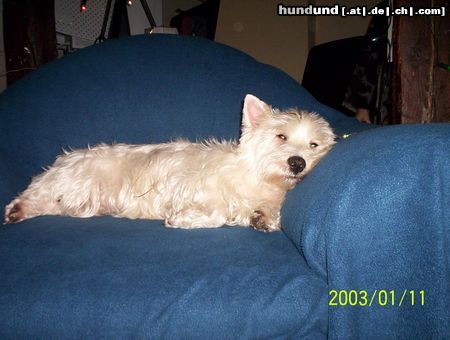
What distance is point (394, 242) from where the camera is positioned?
46.2 inches

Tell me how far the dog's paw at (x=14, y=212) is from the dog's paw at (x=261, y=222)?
1503 millimetres

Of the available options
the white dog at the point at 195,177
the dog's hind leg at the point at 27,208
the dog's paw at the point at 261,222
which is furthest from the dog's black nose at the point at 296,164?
the dog's hind leg at the point at 27,208

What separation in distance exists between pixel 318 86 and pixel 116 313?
12.9 ft

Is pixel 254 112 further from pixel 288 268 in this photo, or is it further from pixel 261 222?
pixel 288 268

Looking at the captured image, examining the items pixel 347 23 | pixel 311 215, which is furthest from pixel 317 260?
pixel 347 23

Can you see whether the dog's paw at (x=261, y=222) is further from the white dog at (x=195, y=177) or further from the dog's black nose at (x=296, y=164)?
the dog's black nose at (x=296, y=164)

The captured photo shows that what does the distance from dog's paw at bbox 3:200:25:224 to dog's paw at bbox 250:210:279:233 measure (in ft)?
4.93

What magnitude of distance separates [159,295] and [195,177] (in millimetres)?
1032

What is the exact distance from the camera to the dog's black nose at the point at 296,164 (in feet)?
6.36

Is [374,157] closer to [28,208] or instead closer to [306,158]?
[306,158]

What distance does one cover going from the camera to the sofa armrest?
1155mm

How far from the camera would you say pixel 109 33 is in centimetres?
444

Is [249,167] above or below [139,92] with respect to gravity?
below
